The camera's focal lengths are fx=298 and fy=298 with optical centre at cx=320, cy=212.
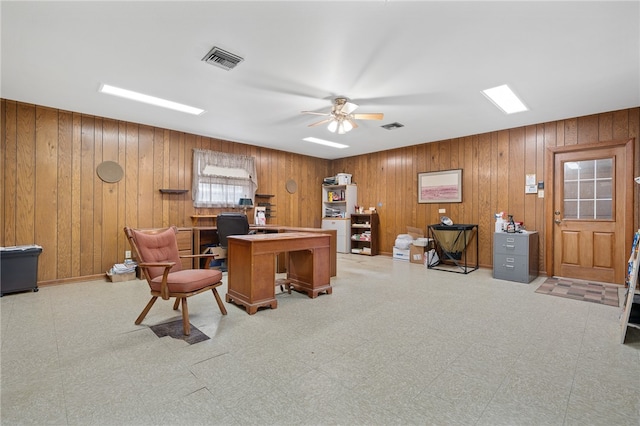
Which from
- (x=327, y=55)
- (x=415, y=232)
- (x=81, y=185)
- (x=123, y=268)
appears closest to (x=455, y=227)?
(x=415, y=232)

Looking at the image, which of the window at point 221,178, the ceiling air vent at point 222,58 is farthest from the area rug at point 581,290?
the window at point 221,178

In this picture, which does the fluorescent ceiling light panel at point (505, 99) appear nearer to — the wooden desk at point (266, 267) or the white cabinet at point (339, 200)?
the wooden desk at point (266, 267)

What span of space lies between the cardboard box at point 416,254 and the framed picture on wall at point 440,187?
1.07 m

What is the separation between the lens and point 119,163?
15.9ft

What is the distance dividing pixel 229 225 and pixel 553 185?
5276 millimetres

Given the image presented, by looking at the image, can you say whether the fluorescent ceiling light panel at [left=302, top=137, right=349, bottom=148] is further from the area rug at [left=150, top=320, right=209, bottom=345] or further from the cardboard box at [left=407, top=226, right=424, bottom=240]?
the area rug at [left=150, top=320, right=209, bottom=345]

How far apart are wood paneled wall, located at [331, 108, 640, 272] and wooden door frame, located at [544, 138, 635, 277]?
60 mm

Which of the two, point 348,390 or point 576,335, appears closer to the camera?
point 348,390

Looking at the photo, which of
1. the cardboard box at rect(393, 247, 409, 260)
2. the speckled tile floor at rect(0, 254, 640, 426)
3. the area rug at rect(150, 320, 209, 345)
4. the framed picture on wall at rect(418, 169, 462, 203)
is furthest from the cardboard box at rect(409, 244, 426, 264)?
the area rug at rect(150, 320, 209, 345)

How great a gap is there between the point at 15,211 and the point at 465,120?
21.8ft

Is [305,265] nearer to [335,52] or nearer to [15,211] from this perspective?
[335,52]

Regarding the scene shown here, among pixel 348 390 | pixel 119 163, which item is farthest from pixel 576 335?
pixel 119 163

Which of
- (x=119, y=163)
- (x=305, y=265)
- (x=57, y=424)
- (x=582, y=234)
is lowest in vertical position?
(x=57, y=424)

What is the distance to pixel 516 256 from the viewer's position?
4555mm
